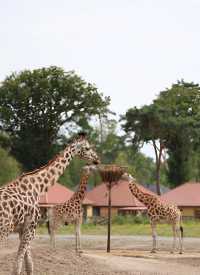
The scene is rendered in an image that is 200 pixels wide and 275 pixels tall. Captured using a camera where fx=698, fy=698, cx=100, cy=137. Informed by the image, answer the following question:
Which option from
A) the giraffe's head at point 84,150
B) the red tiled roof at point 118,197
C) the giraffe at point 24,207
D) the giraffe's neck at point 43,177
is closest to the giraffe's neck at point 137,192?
the giraffe's head at point 84,150

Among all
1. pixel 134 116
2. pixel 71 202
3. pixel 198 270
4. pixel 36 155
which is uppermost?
pixel 134 116

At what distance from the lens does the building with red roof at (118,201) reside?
64.2 m

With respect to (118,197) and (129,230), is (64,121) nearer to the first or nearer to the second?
(118,197)

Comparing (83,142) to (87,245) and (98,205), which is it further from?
(98,205)

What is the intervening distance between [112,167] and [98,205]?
42.7 m

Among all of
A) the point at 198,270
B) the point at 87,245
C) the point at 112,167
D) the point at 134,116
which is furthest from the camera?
the point at 134,116

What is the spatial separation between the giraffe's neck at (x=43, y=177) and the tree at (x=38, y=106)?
51671mm

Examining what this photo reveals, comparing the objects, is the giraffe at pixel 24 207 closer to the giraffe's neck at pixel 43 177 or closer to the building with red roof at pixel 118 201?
A: the giraffe's neck at pixel 43 177

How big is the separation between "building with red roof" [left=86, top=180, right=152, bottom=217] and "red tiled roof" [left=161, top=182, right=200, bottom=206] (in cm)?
247

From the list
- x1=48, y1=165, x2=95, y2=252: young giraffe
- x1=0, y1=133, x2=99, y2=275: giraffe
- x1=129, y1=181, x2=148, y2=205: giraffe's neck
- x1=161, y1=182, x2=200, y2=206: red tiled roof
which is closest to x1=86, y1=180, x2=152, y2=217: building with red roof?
x1=161, y1=182, x2=200, y2=206: red tiled roof

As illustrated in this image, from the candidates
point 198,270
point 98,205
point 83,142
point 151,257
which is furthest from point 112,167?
point 98,205

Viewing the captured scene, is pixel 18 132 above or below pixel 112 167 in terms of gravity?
above

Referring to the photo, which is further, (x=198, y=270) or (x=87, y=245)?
(x=87, y=245)

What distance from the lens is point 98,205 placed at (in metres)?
67.1
